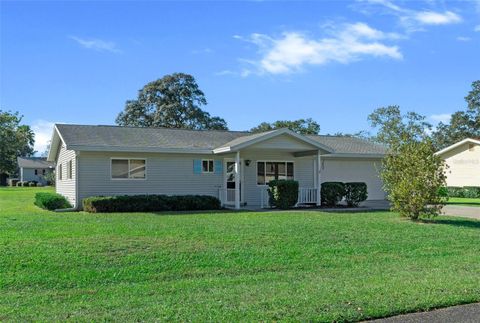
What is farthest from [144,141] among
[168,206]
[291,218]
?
[291,218]

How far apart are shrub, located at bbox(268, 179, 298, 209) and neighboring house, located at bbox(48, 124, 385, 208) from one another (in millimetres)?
1432

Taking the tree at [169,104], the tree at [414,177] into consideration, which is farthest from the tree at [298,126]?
the tree at [414,177]

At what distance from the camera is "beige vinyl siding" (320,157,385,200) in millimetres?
25219

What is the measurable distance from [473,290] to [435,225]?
25.2ft

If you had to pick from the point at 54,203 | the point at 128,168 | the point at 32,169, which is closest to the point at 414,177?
the point at 128,168

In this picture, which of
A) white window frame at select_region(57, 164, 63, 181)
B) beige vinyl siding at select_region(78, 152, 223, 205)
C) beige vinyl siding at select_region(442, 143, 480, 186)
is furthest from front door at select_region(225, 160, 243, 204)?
beige vinyl siding at select_region(442, 143, 480, 186)

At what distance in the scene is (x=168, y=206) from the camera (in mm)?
18938

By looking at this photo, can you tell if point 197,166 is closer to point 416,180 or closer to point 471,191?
point 416,180

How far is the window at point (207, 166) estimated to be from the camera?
2188 cm

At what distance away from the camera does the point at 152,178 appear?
20.9 metres

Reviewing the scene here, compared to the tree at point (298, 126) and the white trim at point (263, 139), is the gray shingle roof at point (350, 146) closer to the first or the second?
the white trim at point (263, 139)

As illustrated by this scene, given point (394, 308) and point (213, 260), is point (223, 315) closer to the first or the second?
point (394, 308)

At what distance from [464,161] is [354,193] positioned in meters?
19.3

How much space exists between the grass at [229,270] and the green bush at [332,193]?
7766 millimetres
